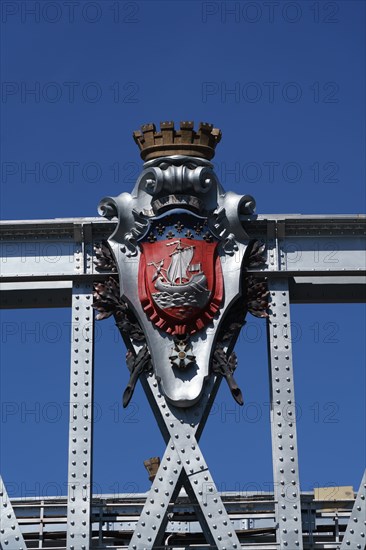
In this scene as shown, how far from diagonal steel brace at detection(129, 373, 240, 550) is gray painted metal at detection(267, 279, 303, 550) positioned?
0.93m

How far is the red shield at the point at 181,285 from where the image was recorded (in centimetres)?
2547

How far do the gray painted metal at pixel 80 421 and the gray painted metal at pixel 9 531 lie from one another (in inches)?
32.3

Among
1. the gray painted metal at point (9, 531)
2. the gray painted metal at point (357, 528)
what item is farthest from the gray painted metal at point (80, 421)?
the gray painted metal at point (357, 528)

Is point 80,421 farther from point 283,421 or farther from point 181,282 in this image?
point 283,421

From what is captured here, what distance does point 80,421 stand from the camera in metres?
25.0

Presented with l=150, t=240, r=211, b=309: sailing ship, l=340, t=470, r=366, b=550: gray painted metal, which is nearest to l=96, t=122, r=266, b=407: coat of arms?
l=150, t=240, r=211, b=309: sailing ship

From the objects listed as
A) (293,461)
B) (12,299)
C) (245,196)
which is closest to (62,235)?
(12,299)

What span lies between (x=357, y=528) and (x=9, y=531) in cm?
571

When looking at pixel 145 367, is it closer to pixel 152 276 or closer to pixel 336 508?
pixel 152 276

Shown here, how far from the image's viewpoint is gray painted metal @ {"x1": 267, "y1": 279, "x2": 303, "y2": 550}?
80.3ft

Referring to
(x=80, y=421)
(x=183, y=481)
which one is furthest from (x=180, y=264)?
(x=183, y=481)

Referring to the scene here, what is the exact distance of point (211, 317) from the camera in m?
25.6

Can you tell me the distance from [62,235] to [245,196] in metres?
3.31

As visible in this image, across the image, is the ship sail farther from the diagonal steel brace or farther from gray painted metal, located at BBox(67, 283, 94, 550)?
the diagonal steel brace
